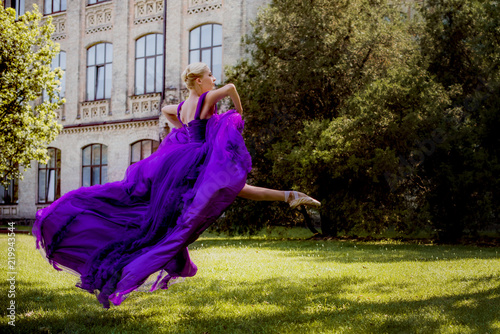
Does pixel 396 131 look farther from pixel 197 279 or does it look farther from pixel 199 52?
pixel 199 52

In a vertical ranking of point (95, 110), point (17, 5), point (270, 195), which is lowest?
point (270, 195)

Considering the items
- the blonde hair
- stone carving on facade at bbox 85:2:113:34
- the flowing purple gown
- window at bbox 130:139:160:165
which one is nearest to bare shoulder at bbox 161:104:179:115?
the blonde hair

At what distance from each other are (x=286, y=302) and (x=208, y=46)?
71.0 ft

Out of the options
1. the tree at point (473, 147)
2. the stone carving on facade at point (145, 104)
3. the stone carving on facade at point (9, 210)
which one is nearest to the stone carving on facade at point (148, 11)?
the stone carving on facade at point (145, 104)

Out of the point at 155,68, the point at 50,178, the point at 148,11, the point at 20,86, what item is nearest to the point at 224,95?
the point at 20,86

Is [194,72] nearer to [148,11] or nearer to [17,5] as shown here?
[148,11]

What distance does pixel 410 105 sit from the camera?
49.5 feet

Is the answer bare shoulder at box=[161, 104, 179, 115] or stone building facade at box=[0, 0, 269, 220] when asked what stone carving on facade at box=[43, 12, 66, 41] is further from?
bare shoulder at box=[161, 104, 179, 115]

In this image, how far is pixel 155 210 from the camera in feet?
16.7

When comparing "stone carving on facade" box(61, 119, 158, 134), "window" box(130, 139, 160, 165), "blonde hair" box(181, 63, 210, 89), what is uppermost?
"stone carving on facade" box(61, 119, 158, 134)

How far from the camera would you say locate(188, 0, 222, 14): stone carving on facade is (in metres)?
25.6

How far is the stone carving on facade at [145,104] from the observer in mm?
26516

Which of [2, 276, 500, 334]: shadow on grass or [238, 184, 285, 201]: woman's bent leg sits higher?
[238, 184, 285, 201]: woman's bent leg

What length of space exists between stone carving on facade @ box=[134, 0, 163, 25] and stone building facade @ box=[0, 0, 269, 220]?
0.05m
